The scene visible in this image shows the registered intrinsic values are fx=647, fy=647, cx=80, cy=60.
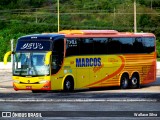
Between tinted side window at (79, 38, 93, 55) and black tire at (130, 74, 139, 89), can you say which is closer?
tinted side window at (79, 38, 93, 55)

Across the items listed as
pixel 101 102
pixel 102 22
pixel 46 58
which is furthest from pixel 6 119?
pixel 102 22

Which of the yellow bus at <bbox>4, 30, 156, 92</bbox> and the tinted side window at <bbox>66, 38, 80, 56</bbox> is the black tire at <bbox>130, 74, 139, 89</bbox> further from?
the tinted side window at <bbox>66, 38, 80, 56</bbox>

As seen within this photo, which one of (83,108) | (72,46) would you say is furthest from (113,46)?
(83,108)

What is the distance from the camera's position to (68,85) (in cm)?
2778

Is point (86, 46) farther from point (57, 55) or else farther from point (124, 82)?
point (124, 82)

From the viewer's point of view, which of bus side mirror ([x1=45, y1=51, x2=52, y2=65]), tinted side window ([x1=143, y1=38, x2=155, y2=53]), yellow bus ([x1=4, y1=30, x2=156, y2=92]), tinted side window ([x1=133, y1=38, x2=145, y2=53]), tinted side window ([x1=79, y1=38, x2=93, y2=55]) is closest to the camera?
bus side mirror ([x1=45, y1=51, x2=52, y2=65])

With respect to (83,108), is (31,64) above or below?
above

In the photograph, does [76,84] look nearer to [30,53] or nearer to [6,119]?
[30,53]

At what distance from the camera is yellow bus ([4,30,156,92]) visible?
2683cm

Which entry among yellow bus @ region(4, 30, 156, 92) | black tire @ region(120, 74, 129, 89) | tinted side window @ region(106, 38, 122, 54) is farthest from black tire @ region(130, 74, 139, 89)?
tinted side window @ region(106, 38, 122, 54)

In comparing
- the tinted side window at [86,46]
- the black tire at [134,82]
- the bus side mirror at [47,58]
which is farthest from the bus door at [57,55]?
the black tire at [134,82]

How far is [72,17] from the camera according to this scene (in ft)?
283

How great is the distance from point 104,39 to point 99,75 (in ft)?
5.46

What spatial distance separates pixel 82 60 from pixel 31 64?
8.28 ft
